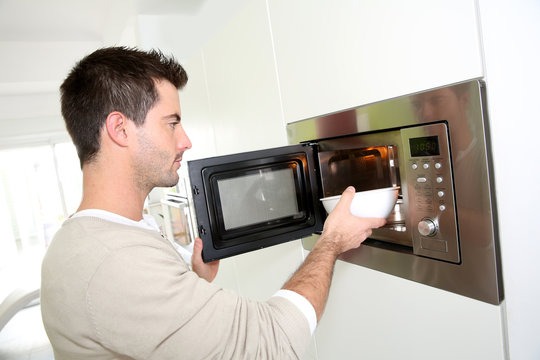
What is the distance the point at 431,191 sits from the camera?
74 cm

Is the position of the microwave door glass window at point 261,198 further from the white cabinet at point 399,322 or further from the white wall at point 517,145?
the white wall at point 517,145

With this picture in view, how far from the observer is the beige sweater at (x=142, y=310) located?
1.95 feet

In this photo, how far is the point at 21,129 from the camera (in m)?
4.27

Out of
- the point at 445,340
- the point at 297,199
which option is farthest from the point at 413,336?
the point at 297,199

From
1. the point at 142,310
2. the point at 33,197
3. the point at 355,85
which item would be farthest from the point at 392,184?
the point at 33,197

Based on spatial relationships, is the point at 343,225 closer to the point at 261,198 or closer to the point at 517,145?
the point at 261,198

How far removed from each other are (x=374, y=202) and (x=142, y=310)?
52cm

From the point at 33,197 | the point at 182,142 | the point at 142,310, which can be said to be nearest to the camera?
the point at 142,310

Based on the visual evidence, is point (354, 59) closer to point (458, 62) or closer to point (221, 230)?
point (458, 62)

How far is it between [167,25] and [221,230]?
4.98 feet

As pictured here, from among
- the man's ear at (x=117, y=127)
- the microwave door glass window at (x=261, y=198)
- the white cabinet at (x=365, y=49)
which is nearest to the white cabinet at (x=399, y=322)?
the microwave door glass window at (x=261, y=198)

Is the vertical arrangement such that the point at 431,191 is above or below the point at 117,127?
below

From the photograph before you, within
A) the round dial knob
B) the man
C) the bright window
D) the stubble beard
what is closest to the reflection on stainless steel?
the round dial knob

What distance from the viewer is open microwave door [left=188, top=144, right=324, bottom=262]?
889 millimetres
